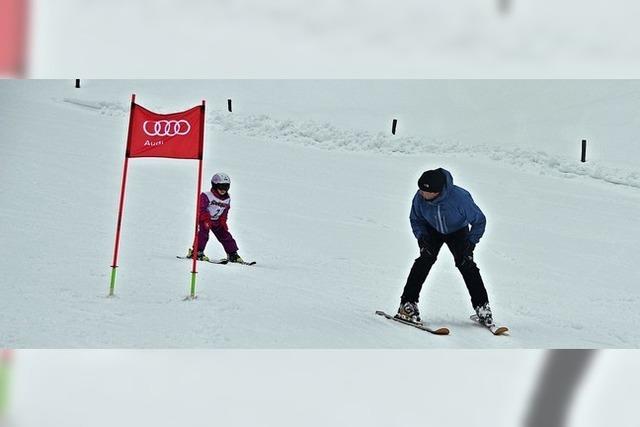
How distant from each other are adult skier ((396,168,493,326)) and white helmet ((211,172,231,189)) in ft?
1.76

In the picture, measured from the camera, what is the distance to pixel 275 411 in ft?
8.59

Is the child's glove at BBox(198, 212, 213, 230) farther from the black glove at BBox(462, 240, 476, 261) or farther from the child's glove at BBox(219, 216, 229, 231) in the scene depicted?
the black glove at BBox(462, 240, 476, 261)

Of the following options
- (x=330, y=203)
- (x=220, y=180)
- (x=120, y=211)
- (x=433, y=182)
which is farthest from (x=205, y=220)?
(x=433, y=182)

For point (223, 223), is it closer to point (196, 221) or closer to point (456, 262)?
point (196, 221)

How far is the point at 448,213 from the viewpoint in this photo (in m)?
2.81

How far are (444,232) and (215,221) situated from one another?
25.4 inches

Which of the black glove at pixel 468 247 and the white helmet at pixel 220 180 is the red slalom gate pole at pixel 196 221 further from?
the black glove at pixel 468 247

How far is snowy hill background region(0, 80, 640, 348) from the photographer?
9.19 ft
